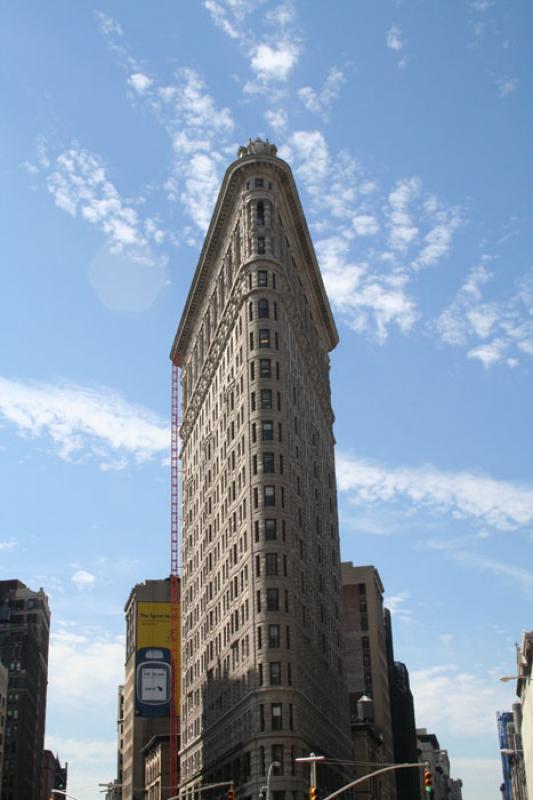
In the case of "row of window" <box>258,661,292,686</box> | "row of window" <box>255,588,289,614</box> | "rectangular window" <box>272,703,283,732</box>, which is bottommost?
"rectangular window" <box>272,703,283,732</box>

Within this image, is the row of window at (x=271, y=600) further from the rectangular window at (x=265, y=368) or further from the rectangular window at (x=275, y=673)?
the rectangular window at (x=265, y=368)

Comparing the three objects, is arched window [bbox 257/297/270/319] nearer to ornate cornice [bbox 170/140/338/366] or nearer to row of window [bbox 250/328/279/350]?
row of window [bbox 250/328/279/350]

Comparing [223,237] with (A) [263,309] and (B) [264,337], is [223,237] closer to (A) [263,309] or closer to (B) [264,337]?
(A) [263,309]

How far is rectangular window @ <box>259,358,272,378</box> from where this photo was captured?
361 ft

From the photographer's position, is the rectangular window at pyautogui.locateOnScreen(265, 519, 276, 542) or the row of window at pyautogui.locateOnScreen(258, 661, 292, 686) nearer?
the row of window at pyautogui.locateOnScreen(258, 661, 292, 686)

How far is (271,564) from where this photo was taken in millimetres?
101062

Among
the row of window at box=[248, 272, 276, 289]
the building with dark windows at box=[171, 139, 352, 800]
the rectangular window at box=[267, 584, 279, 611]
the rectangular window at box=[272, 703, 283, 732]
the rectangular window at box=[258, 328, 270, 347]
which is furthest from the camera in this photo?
the row of window at box=[248, 272, 276, 289]

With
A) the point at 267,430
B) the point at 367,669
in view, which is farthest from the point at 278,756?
the point at 367,669

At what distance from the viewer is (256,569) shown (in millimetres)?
101625

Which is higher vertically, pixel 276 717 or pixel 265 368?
pixel 265 368

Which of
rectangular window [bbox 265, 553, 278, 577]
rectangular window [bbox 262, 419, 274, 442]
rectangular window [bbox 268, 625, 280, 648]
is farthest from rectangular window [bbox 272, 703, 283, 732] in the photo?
rectangular window [bbox 262, 419, 274, 442]

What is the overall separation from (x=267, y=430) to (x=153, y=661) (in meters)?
81.7

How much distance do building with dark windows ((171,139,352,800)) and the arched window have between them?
135mm

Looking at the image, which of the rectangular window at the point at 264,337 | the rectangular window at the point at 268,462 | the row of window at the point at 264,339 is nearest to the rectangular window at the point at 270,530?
the rectangular window at the point at 268,462
